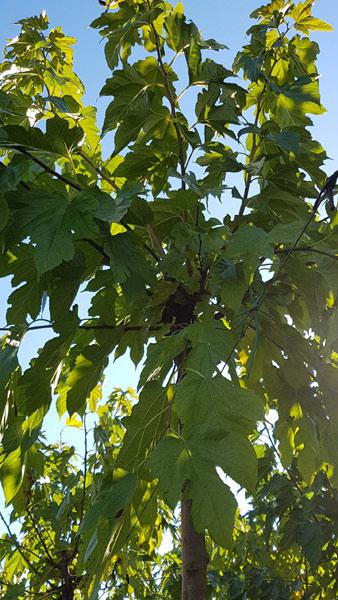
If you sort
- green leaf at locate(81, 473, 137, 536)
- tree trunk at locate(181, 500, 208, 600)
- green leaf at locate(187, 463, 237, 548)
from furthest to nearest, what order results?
1. tree trunk at locate(181, 500, 208, 600)
2. green leaf at locate(81, 473, 137, 536)
3. green leaf at locate(187, 463, 237, 548)

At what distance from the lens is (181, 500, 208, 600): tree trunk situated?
4.05 feet

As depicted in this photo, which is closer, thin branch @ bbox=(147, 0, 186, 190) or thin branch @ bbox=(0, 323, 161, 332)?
thin branch @ bbox=(0, 323, 161, 332)

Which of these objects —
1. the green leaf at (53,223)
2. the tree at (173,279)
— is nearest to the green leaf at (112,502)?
the tree at (173,279)

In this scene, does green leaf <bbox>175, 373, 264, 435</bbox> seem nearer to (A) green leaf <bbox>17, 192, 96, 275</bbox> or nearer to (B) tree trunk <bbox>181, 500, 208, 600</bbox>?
(A) green leaf <bbox>17, 192, 96, 275</bbox>

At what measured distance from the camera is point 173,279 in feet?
4.28

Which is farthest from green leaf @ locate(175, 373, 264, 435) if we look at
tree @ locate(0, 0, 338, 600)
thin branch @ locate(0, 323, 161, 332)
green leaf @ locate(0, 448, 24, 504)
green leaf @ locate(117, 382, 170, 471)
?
green leaf @ locate(0, 448, 24, 504)

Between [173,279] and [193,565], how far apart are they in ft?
1.92

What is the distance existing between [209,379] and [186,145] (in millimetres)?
790

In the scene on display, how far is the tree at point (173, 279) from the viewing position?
0.91 metres

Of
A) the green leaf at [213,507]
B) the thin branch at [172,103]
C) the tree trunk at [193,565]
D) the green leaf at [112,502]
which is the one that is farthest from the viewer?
the thin branch at [172,103]

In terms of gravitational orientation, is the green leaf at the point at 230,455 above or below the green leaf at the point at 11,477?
below

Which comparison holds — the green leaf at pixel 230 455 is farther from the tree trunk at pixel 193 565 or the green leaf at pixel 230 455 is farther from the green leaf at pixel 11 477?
the green leaf at pixel 11 477

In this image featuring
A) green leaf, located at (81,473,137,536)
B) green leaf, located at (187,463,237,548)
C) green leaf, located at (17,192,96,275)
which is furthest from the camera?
green leaf, located at (17,192,96,275)

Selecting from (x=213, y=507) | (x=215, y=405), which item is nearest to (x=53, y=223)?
(x=215, y=405)
